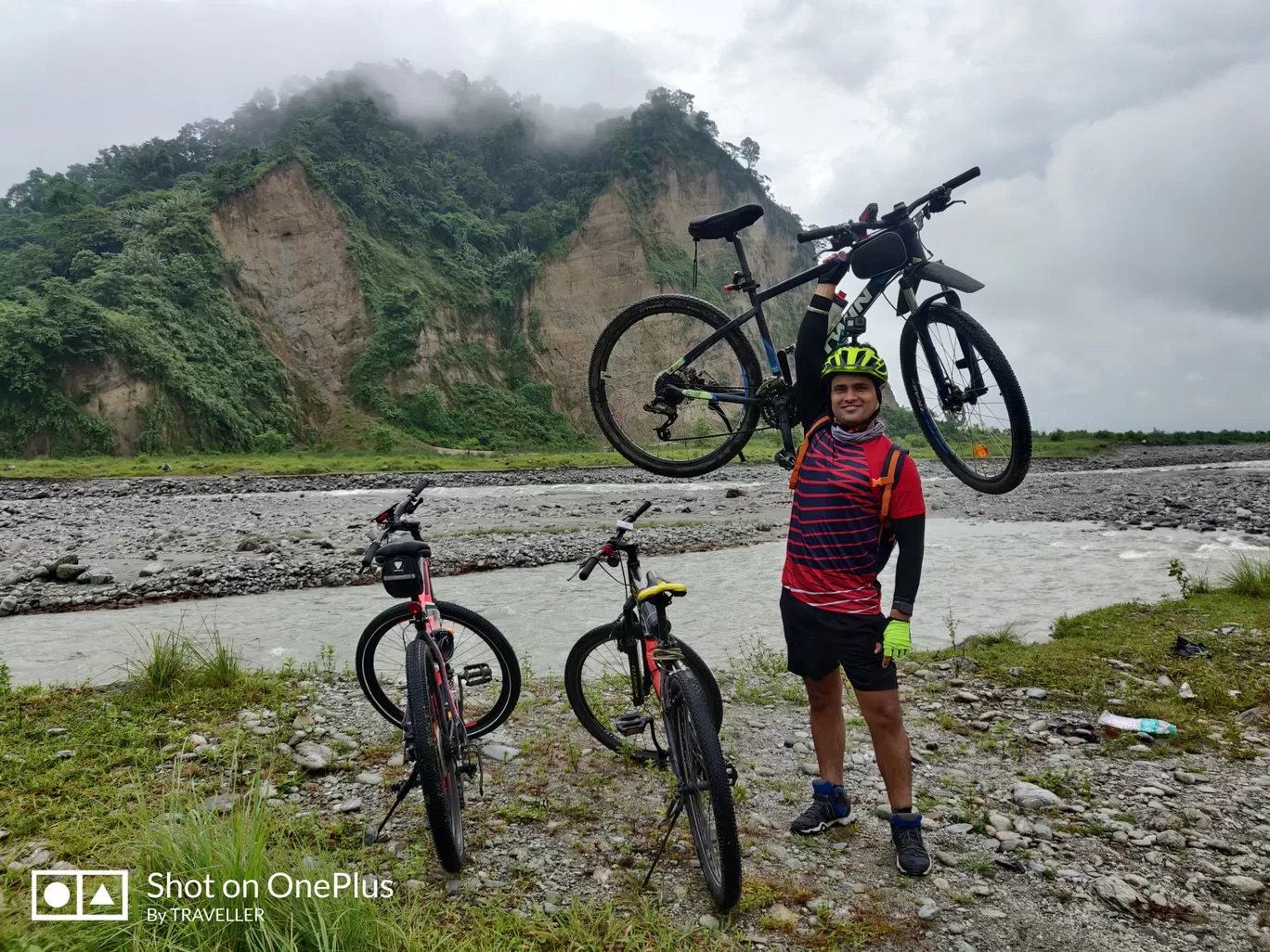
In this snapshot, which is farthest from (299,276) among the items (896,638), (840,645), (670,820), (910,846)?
(910,846)

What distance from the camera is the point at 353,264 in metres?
55.8

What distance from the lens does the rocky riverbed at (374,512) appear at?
12664mm

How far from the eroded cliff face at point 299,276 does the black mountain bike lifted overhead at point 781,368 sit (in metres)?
52.1

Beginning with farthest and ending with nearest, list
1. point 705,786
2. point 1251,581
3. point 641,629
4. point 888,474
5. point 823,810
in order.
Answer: point 1251,581, point 641,629, point 823,810, point 888,474, point 705,786

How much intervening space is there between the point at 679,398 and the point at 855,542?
1295 millimetres

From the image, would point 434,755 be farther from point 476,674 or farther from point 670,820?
point 670,820

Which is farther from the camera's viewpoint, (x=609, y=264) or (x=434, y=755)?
(x=609, y=264)

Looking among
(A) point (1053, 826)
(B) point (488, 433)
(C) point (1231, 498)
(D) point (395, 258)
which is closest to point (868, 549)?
(A) point (1053, 826)

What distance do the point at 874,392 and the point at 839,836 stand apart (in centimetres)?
283

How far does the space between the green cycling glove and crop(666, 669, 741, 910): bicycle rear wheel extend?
103 cm

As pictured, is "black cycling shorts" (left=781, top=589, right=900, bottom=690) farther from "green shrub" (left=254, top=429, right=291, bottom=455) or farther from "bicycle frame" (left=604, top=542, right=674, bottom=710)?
"green shrub" (left=254, top=429, right=291, bottom=455)

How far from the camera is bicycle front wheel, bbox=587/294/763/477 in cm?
430

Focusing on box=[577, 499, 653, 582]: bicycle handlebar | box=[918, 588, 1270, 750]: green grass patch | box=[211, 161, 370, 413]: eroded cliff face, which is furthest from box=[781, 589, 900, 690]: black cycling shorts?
box=[211, 161, 370, 413]: eroded cliff face

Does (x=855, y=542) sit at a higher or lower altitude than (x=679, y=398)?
lower
